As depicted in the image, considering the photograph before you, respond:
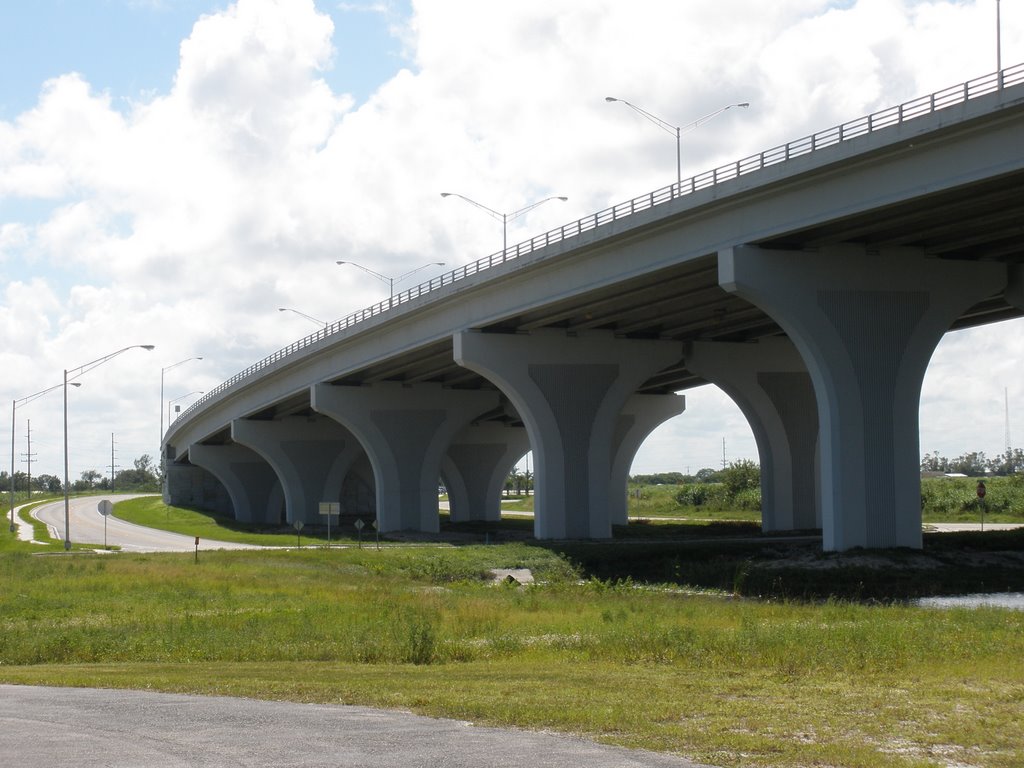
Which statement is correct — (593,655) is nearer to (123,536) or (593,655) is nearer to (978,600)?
(978,600)

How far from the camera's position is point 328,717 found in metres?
11.9

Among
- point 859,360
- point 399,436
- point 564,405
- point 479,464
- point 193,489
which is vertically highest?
point 859,360

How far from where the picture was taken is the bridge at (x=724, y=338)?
1320 inches

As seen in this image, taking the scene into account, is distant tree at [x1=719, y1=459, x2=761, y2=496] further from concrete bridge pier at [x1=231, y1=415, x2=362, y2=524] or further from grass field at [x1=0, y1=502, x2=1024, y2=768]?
grass field at [x1=0, y1=502, x2=1024, y2=768]

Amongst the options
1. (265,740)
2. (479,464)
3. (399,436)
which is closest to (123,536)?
(399,436)

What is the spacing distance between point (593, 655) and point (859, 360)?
22296 mm

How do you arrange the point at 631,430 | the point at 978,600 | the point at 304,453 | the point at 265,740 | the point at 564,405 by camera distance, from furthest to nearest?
the point at 304,453 → the point at 631,430 → the point at 564,405 → the point at 978,600 → the point at 265,740

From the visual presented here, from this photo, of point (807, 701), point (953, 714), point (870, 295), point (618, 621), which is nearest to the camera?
point (953, 714)

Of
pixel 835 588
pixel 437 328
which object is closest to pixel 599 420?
pixel 437 328

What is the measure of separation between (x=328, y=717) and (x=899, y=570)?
87.3 feet

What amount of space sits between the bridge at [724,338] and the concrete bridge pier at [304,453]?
0.50 ft

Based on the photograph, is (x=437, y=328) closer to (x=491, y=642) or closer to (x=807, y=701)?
(x=491, y=642)

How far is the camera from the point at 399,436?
71.2 meters

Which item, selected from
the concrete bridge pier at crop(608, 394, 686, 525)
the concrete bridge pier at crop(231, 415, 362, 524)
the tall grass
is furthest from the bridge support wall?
the tall grass
